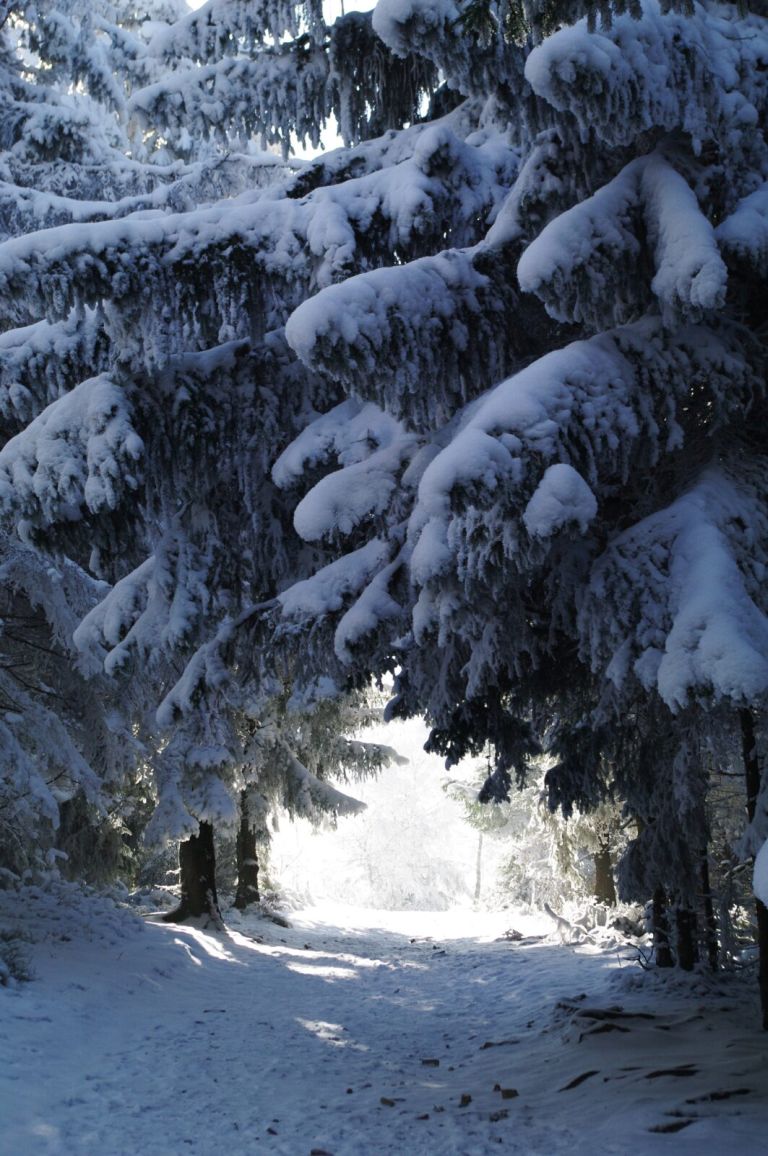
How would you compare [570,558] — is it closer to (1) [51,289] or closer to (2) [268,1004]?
(1) [51,289]

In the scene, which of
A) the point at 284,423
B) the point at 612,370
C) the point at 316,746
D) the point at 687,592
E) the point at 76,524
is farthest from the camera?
the point at 316,746

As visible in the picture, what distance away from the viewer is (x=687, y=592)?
377 centimetres

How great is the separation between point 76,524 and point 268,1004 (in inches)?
258

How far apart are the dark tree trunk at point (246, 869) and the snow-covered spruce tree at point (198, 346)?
36.0 ft

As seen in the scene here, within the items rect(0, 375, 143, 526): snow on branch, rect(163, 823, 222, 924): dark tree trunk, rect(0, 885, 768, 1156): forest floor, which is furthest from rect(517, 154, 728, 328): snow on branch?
rect(163, 823, 222, 924): dark tree trunk

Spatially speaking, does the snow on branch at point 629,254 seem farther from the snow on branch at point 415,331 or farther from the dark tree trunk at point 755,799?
the dark tree trunk at point 755,799

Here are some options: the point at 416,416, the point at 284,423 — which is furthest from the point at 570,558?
the point at 284,423

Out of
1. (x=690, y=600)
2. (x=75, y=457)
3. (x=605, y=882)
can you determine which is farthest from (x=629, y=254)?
(x=605, y=882)

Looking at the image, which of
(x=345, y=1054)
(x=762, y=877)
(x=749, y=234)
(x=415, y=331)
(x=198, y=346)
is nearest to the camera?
(x=762, y=877)

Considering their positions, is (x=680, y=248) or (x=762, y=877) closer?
(x=762, y=877)

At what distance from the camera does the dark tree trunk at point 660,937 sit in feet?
32.6

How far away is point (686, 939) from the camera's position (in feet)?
30.8

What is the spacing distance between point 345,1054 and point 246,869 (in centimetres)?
1127

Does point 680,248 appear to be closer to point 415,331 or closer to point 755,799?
point 415,331
